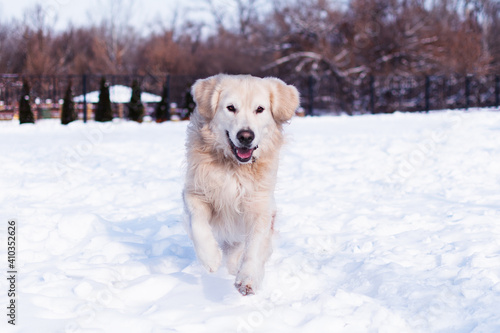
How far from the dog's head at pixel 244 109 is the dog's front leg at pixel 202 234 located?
465 millimetres

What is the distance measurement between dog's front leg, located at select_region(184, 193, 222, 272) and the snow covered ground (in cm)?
24

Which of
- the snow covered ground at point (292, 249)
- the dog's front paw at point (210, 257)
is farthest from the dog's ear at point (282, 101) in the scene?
the dog's front paw at point (210, 257)

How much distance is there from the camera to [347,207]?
6.58m

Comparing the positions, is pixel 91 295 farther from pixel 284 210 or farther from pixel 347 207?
pixel 347 207

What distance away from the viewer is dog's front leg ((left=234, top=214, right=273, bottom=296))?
346 cm


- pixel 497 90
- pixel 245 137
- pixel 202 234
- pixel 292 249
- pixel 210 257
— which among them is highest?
pixel 497 90

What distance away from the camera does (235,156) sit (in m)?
4.04

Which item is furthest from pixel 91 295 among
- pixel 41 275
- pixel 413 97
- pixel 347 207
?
pixel 413 97

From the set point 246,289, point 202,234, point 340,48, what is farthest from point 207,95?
point 340,48

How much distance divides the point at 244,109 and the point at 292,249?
5.09ft

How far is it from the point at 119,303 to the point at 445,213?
12.6 ft

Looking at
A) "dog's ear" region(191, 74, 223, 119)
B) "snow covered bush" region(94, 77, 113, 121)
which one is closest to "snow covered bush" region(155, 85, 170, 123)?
"snow covered bush" region(94, 77, 113, 121)

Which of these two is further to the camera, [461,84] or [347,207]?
[461,84]

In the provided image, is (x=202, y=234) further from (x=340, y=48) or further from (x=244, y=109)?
(x=340, y=48)
